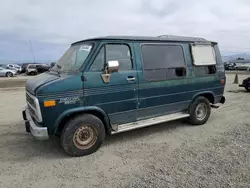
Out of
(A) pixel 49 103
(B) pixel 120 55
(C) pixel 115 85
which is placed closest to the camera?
(A) pixel 49 103

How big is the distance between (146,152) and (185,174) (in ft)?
3.27

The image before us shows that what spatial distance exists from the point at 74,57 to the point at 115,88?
1092mm

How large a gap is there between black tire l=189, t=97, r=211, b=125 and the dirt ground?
0.74 ft

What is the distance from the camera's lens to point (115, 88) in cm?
425

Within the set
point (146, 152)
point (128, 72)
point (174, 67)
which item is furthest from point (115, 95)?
point (174, 67)

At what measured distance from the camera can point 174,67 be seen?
200 inches

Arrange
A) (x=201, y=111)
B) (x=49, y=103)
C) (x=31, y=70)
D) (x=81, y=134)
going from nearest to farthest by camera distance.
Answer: (x=49, y=103) → (x=81, y=134) → (x=201, y=111) → (x=31, y=70)

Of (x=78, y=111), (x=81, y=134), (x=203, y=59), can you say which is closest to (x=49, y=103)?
(x=78, y=111)

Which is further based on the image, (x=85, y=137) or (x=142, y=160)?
(x=85, y=137)

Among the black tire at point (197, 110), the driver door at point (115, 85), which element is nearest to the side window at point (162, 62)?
the driver door at point (115, 85)

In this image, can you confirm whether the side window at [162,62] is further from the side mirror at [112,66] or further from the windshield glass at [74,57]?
the windshield glass at [74,57]

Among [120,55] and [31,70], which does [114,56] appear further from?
[31,70]

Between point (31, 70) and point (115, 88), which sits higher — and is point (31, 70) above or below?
above

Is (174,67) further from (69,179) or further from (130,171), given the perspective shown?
(69,179)
